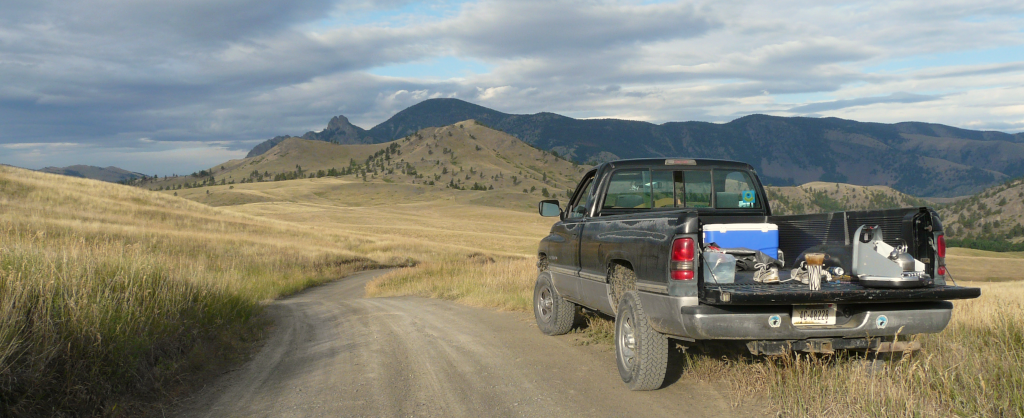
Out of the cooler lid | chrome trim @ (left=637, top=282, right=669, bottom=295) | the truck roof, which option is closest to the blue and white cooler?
the cooler lid

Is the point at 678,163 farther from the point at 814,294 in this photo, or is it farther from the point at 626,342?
the point at 814,294

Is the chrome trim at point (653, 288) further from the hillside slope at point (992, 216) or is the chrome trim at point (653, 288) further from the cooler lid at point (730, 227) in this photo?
the hillside slope at point (992, 216)

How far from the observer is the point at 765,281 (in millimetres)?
5516

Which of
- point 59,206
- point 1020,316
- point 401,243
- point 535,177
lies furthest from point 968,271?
point 535,177

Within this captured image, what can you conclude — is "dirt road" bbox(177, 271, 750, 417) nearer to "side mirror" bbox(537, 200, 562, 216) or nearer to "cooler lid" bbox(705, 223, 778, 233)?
"cooler lid" bbox(705, 223, 778, 233)

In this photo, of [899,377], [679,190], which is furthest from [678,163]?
[899,377]

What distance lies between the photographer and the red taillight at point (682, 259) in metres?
5.16

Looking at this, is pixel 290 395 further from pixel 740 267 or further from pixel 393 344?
pixel 740 267

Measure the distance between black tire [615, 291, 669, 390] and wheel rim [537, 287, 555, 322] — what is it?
10.7 ft

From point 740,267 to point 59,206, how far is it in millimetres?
38765

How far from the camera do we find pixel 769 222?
23.5 ft

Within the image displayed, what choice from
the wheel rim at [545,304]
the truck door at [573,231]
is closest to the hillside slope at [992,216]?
the wheel rim at [545,304]

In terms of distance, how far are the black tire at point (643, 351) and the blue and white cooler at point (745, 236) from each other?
3.39 ft

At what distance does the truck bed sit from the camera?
4880mm
